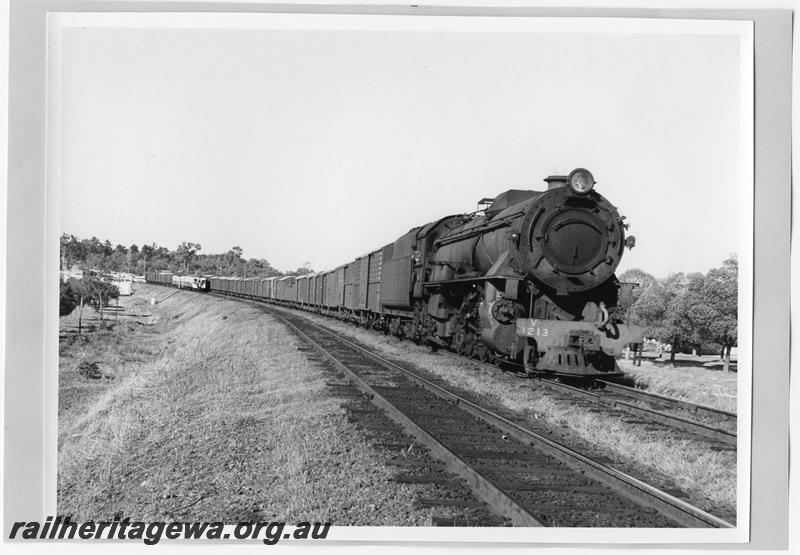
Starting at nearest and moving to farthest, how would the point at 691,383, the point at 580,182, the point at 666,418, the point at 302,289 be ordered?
the point at 666,418 < the point at 580,182 < the point at 691,383 < the point at 302,289

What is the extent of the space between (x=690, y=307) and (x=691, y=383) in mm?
1360

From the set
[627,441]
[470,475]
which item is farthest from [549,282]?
[470,475]

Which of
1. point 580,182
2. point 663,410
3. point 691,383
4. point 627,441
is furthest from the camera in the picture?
point 691,383

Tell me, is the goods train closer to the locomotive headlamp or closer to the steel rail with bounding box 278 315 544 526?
the locomotive headlamp

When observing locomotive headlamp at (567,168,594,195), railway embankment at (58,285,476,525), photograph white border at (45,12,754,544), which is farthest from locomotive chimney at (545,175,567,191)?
railway embankment at (58,285,476,525)

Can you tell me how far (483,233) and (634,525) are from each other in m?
6.95

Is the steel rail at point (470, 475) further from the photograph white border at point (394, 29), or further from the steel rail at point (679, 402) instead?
the steel rail at point (679, 402)

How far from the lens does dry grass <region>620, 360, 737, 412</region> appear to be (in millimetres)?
7742

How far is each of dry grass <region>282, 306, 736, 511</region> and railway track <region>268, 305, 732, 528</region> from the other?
499 millimetres

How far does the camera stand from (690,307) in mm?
9203

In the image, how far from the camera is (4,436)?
238 inches

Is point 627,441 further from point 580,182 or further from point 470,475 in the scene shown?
point 580,182

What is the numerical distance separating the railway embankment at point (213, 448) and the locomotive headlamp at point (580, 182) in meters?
4.49

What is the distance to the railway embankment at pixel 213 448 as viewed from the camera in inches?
219
